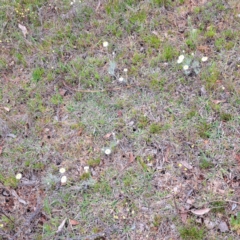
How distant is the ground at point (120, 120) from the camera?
2.69m

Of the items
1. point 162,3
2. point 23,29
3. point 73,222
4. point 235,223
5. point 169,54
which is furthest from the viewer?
point 23,29

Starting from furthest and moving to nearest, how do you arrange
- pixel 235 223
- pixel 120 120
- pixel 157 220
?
pixel 120 120
pixel 157 220
pixel 235 223

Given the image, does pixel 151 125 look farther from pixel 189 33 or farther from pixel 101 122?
pixel 189 33

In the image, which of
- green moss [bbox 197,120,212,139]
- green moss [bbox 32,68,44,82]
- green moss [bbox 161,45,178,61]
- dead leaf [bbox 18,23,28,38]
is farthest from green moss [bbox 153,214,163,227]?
dead leaf [bbox 18,23,28,38]

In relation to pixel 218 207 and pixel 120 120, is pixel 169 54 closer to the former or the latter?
pixel 120 120

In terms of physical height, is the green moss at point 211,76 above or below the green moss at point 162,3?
below

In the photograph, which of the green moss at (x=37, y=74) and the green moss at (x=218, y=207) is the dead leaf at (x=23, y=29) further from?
the green moss at (x=218, y=207)

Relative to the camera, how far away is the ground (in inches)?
106

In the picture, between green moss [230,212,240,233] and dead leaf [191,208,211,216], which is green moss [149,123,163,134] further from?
green moss [230,212,240,233]

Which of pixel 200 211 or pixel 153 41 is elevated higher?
pixel 153 41

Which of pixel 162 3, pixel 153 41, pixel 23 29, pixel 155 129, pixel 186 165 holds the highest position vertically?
pixel 162 3

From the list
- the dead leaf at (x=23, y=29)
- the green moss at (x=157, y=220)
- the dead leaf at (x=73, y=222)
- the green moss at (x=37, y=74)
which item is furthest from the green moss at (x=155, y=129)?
the dead leaf at (x=23, y=29)

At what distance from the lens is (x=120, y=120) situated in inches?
122

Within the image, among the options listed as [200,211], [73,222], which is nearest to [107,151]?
[73,222]
